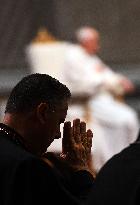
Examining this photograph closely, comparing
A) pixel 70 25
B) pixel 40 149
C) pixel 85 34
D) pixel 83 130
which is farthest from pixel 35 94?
pixel 70 25

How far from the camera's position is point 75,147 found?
3.83 m

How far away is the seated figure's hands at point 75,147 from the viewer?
382 cm

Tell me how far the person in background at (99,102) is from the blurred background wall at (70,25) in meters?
1.82

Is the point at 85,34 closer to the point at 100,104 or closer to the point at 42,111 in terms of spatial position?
the point at 100,104

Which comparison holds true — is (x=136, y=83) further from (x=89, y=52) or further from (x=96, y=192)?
(x=96, y=192)

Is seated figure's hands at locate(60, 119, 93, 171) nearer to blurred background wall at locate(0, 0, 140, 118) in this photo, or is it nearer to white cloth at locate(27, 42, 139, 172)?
white cloth at locate(27, 42, 139, 172)

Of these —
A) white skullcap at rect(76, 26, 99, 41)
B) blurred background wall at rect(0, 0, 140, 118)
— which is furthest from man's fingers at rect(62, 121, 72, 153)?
blurred background wall at rect(0, 0, 140, 118)

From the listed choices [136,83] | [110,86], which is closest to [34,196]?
[110,86]

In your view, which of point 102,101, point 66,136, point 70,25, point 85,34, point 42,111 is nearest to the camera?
point 42,111

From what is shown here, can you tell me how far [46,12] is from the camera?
1348cm

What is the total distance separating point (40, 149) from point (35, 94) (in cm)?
20

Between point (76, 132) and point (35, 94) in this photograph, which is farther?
point (76, 132)

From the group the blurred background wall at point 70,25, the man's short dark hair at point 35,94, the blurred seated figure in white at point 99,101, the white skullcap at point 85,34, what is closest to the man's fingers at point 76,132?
the man's short dark hair at point 35,94

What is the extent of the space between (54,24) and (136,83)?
1.55m
